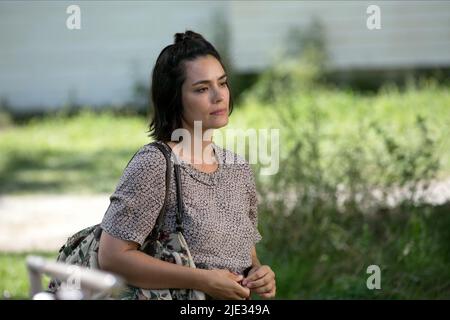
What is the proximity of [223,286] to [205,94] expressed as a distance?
0.64m

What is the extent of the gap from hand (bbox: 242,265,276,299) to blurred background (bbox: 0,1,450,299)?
1.96 metres

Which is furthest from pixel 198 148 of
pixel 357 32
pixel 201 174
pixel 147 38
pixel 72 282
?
pixel 147 38

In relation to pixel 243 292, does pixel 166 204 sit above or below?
above

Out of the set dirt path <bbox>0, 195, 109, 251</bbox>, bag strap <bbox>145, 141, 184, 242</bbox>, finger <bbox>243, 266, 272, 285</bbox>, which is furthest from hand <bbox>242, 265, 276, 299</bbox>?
dirt path <bbox>0, 195, 109, 251</bbox>

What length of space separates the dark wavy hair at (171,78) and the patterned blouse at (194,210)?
18 cm

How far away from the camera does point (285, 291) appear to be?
211 inches

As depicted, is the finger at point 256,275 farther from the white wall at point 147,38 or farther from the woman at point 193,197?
the white wall at point 147,38

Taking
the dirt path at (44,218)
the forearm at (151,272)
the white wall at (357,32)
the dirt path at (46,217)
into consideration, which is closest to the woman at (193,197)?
the forearm at (151,272)

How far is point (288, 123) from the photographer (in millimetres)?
6129

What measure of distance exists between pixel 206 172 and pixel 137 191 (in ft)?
0.91

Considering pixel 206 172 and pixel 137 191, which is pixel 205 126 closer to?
pixel 206 172

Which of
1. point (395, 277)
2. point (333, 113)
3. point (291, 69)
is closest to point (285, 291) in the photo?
point (395, 277)

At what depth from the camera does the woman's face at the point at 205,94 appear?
3146mm

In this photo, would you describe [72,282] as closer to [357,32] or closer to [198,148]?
[198,148]
